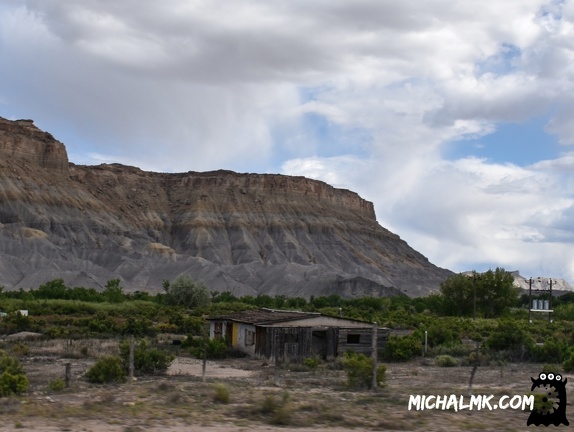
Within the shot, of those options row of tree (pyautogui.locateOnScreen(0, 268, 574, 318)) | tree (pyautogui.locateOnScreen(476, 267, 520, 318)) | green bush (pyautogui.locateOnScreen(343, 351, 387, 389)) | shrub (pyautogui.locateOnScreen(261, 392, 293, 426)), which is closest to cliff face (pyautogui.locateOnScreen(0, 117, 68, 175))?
row of tree (pyautogui.locateOnScreen(0, 268, 574, 318))

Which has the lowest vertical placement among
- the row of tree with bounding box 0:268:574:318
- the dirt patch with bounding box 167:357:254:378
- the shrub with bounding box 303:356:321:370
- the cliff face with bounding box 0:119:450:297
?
the dirt patch with bounding box 167:357:254:378

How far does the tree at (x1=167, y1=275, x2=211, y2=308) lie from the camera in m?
77.6

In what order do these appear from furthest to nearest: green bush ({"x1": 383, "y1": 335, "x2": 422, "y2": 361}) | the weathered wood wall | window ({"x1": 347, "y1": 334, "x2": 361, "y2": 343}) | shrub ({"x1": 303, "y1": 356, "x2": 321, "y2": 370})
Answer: window ({"x1": 347, "y1": 334, "x2": 361, "y2": 343}), green bush ({"x1": 383, "y1": 335, "x2": 422, "y2": 361}), the weathered wood wall, shrub ({"x1": 303, "y1": 356, "x2": 321, "y2": 370})

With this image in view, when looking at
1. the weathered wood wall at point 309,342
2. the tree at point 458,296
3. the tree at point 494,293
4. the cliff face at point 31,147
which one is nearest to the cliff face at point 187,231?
the cliff face at point 31,147

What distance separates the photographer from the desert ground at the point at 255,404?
14078mm

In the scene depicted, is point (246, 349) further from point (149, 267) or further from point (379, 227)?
point (379, 227)

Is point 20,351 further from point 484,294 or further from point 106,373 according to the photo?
point 484,294

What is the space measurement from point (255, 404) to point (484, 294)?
6017 cm

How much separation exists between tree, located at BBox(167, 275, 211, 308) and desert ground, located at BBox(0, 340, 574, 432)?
51.7m

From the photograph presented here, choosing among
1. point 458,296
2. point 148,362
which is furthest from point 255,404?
point 458,296

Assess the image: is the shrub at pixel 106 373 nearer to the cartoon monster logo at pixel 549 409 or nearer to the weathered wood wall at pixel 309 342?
the weathered wood wall at pixel 309 342

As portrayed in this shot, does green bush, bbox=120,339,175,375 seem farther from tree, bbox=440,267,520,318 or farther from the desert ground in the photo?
tree, bbox=440,267,520,318

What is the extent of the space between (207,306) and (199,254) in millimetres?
54276

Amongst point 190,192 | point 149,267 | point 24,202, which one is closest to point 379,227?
point 190,192
